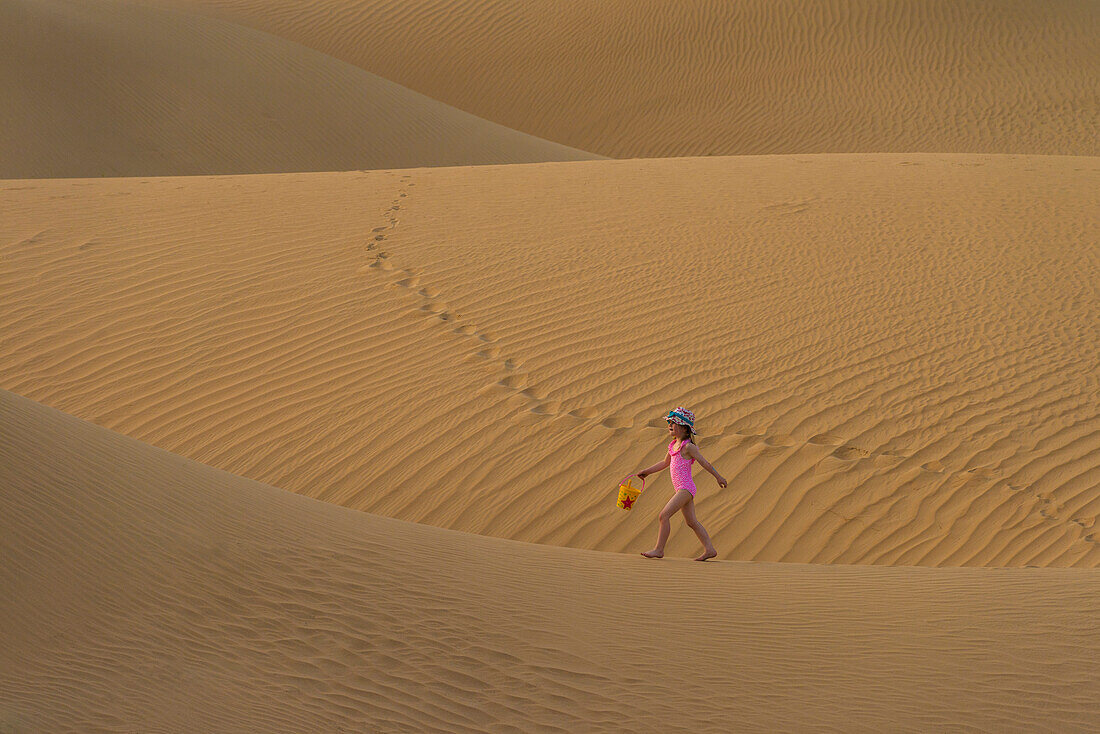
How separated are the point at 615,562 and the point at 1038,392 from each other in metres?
4.06

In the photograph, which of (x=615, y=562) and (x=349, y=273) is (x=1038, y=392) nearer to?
(x=615, y=562)

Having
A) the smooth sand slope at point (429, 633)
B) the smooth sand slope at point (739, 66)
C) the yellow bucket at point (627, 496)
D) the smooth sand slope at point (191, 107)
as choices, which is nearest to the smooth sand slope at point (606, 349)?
the yellow bucket at point (627, 496)

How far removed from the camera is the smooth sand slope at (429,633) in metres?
3.71

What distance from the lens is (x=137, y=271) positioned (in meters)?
10.6

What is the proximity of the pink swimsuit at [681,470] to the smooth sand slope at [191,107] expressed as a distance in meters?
16.5

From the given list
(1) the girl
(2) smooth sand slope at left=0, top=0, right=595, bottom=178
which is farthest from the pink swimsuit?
(2) smooth sand slope at left=0, top=0, right=595, bottom=178

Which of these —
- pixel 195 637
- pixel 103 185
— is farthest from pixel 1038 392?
pixel 103 185

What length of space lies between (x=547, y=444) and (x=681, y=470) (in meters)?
1.99

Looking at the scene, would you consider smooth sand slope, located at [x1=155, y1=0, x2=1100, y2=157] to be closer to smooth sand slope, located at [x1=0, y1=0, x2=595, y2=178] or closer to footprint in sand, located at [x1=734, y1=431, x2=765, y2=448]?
smooth sand slope, located at [x1=0, y1=0, x2=595, y2=178]

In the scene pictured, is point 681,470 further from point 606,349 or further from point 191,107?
point 191,107

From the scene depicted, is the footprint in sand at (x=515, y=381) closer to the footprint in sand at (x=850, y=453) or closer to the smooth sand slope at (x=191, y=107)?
the footprint in sand at (x=850, y=453)

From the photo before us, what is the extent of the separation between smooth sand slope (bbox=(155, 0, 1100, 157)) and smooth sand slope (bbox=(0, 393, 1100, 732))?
22871 mm

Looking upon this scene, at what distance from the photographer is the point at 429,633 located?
4320 mm

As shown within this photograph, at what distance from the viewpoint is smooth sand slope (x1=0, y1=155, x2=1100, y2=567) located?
23.6 feet
